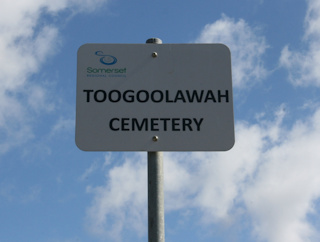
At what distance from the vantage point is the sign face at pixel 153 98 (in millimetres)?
3725

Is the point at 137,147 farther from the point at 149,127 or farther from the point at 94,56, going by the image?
the point at 94,56

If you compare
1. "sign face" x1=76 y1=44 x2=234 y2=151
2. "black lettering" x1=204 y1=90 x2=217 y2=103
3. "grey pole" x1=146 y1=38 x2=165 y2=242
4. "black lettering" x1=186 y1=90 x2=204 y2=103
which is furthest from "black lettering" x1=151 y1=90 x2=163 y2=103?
"grey pole" x1=146 y1=38 x2=165 y2=242

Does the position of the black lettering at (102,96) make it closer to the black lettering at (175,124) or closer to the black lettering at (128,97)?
the black lettering at (128,97)

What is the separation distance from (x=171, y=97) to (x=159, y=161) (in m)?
0.59

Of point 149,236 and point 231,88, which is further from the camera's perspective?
point 231,88

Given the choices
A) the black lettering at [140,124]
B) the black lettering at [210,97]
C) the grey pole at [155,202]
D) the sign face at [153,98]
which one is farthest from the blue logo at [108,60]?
the grey pole at [155,202]

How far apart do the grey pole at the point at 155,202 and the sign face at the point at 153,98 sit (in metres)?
0.22

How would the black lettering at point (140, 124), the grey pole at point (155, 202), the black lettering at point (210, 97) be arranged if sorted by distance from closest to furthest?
the grey pole at point (155, 202) < the black lettering at point (140, 124) < the black lettering at point (210, 97)

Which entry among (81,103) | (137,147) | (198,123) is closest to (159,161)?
(137,147)

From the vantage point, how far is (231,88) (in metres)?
3.89

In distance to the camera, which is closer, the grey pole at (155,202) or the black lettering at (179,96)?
the grey pole at (155,202)

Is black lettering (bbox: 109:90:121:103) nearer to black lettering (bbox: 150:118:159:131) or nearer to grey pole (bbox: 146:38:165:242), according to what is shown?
black lettering (bbox: 150:118:159:131)

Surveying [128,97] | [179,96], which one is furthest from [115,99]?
[179,96]

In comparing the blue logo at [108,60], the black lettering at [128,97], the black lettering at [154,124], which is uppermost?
the blue logo at [108,60]
